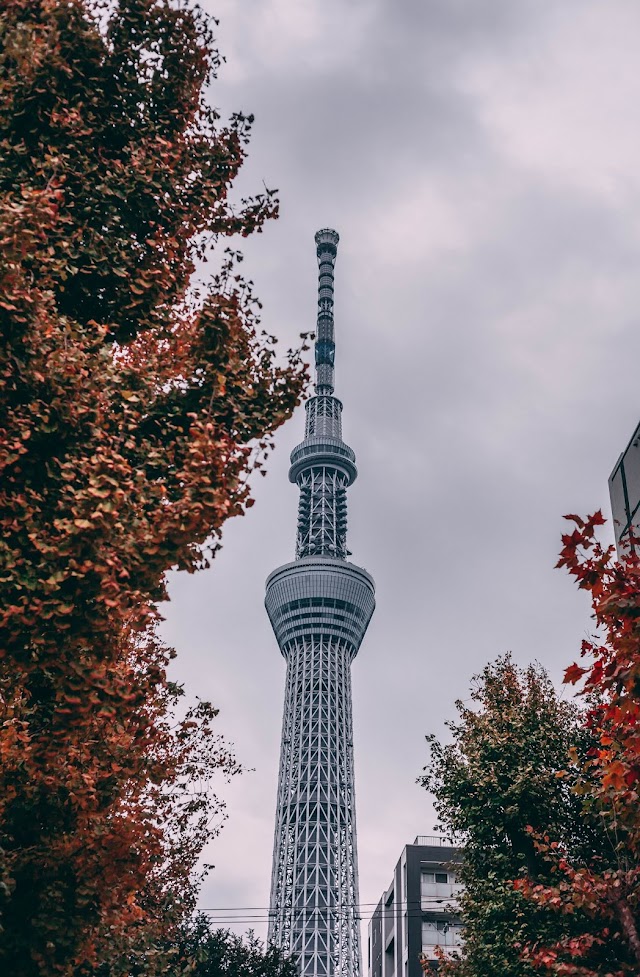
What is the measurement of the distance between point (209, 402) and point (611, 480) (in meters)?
18.4

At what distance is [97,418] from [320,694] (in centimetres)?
11808

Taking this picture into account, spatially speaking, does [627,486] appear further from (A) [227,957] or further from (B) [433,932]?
(B) [433,932]

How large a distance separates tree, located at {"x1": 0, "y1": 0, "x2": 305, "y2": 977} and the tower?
305 feet

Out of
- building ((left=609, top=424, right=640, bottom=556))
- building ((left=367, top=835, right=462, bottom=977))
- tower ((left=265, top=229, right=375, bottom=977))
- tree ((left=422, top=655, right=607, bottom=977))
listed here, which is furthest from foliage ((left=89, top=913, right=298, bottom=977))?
tower ((left=265, top=229, right=375, bottom=977))

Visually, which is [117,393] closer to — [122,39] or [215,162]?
[215,162]

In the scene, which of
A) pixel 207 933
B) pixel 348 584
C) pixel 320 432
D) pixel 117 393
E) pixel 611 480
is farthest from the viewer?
pixel 320 432

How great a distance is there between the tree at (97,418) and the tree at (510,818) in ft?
30.1

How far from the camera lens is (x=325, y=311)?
150 metres

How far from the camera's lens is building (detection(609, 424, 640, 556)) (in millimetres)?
23250

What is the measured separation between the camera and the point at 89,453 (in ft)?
28.0

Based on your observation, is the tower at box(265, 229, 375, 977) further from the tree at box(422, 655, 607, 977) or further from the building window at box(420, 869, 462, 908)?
the tree at box(422, 655, 607, 977)

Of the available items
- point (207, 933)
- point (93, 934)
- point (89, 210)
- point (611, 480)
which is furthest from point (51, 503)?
point (207, 933)

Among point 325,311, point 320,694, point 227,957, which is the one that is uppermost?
point 325,311

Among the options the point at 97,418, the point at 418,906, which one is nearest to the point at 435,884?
the point at 418,906
